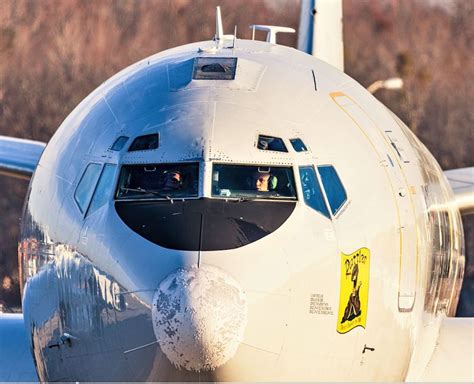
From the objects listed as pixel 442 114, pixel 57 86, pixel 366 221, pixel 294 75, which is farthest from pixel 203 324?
pixel 442 114

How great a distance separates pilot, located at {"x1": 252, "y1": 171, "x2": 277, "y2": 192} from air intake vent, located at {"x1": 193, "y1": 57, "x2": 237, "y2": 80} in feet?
4.50

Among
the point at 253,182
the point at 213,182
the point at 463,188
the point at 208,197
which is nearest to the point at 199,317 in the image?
the point at 208,197

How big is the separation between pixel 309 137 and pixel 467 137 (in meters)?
20.2

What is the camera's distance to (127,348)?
1235cm

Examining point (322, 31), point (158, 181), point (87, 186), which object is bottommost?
point (87, 186)

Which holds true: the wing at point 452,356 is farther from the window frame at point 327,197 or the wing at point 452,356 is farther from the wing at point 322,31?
the wing at point 322,31

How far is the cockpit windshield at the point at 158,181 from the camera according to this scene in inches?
496

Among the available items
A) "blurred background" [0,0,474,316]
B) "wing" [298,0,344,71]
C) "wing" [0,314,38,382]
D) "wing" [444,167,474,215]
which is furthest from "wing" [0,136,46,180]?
"blurred background" [0,0,474,316]

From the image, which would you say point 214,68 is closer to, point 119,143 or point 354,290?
point 119,143

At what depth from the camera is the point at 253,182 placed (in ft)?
41.8

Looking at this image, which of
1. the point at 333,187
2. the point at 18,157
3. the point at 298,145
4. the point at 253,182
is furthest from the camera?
the point at 18,157

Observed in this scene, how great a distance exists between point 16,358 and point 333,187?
4310mm

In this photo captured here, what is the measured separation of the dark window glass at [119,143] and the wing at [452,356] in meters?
4.04

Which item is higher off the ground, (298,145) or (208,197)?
(298,145)
